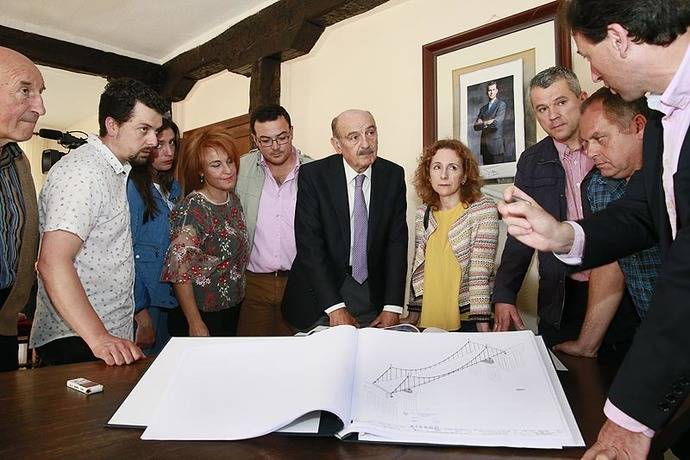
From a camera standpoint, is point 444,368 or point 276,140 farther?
point 276,140

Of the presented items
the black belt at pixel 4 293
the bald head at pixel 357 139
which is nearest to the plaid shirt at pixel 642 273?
the bald head at pixel 357 139

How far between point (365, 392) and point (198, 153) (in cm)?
172

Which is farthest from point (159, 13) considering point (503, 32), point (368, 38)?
point (503, 32)

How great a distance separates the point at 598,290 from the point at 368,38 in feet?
8.64

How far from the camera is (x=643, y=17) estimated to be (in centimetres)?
80

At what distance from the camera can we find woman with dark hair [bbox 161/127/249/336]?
206 cm

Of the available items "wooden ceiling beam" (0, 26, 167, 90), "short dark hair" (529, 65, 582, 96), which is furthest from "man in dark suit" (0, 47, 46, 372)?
"wooden ceiling beam" (0, 26, 167, 90)

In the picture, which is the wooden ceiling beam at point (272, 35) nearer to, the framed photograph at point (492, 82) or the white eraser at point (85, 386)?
the framed photograph at point (492, 82)

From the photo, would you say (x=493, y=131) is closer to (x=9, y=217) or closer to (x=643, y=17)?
(x=643, y=17)

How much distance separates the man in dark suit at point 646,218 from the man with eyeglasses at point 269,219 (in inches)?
68.6

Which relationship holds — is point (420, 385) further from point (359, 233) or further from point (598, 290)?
point (359, 233)

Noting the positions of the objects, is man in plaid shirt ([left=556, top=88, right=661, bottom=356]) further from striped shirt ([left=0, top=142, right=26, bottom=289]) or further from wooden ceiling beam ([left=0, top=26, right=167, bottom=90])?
wooden ceiling beam ([left=0, top=26, right=167, bottom=90])

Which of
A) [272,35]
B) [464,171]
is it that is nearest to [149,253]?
[464,171]

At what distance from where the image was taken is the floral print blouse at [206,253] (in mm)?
2064
